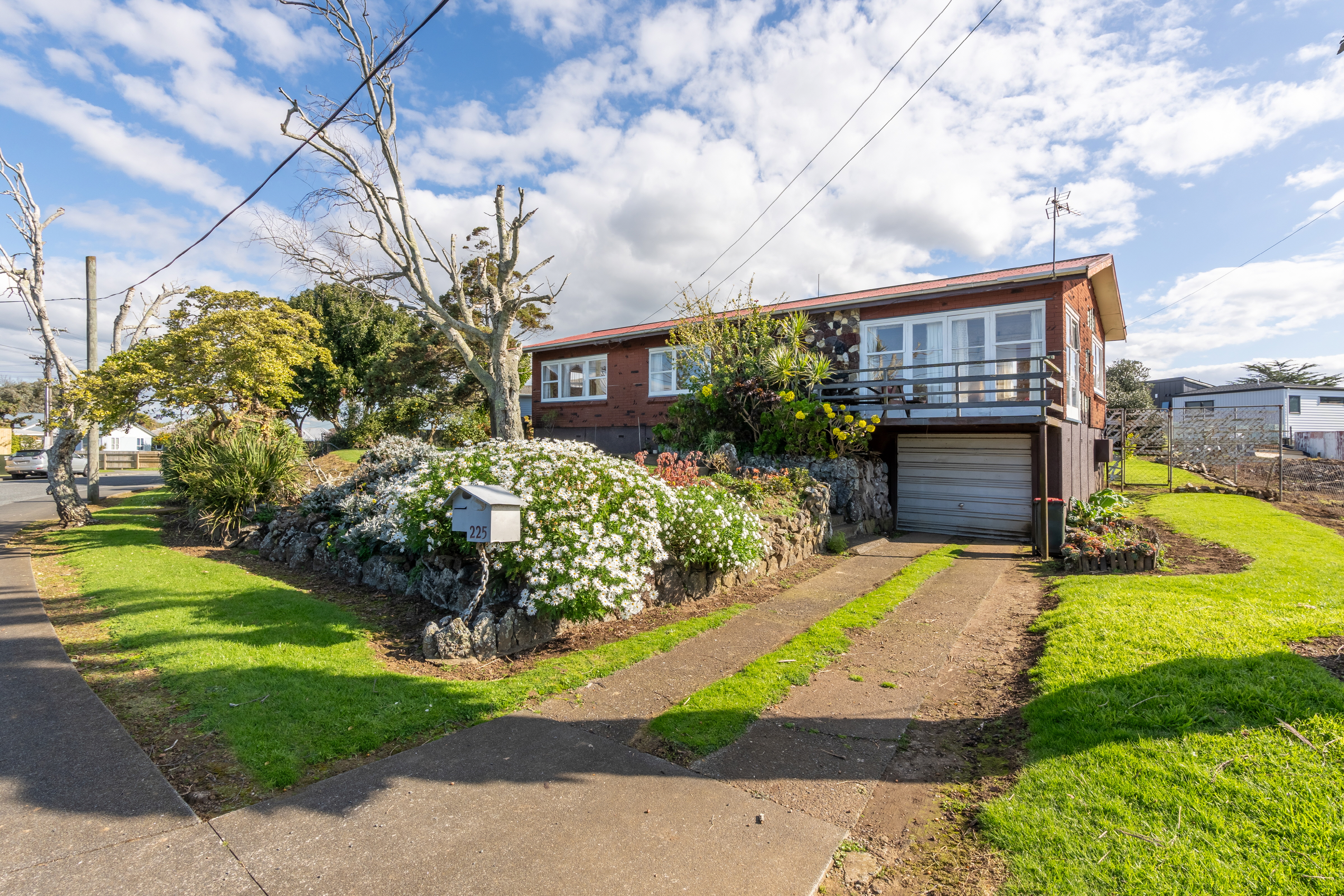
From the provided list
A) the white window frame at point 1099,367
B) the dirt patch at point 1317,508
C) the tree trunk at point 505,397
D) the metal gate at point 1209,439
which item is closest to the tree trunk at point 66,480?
the tree trunk at point 505,397

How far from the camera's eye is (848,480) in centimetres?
1202

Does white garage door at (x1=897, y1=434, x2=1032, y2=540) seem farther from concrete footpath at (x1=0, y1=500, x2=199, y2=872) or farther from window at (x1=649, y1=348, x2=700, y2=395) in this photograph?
concrete footpath at (x1=0, y1=500, x2=199, y2=872)

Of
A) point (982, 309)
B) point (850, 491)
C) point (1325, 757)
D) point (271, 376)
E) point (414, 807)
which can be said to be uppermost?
point (982, 309)

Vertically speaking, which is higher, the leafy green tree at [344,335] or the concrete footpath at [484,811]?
the leafy green tree at [344,335]

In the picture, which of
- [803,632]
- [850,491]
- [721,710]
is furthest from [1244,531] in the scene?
[721,710]

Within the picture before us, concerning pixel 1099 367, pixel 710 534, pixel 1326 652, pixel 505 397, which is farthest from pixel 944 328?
pixel 1326 652

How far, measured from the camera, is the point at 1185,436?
67.2ft

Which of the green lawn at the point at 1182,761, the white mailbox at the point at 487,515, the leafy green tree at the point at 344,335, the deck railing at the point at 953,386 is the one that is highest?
the leafy green tree at the point at 344,335

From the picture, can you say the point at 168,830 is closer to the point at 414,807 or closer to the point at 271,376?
the point at 414,807

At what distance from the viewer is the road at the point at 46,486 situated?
1828cm

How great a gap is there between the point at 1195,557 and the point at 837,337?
8.10 metres

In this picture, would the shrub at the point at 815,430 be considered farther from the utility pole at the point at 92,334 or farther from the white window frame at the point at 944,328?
the utility pole at the point at 92,334

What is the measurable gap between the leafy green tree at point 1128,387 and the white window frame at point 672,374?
20738mm

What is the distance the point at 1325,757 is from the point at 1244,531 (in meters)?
10.8
